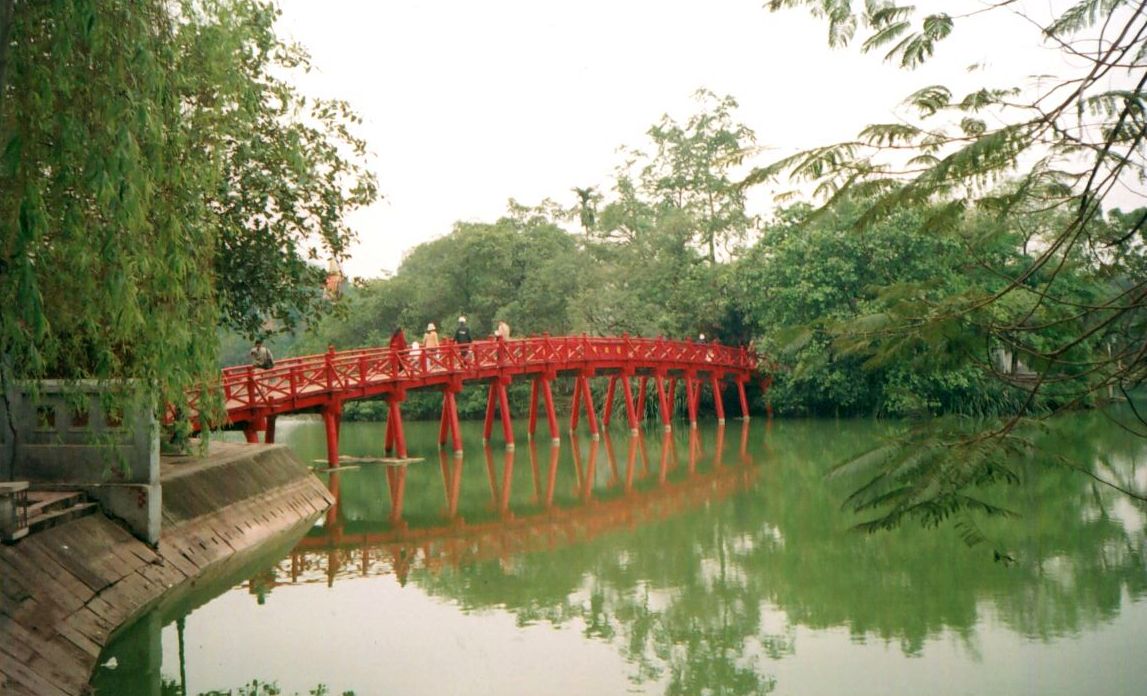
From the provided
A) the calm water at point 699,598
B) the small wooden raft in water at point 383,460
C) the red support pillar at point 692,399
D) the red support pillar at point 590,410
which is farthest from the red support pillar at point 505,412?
the red support pillar at point 692,399

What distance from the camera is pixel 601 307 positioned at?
124ft

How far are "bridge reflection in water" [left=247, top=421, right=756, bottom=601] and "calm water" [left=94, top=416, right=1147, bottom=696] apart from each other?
0.24 ft

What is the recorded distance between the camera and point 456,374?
2441cm

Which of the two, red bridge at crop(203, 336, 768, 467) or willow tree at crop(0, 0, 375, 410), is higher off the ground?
willow tree at crop(0, 0, 375, 410)

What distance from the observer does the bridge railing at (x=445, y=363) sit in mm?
19219

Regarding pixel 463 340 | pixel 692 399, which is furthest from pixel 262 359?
pixel 692 399

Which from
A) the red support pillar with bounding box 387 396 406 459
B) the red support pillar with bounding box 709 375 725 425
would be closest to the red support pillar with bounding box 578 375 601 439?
the red support pillar with bounding box 709 375 725 425

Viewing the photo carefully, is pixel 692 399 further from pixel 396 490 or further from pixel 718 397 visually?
pixel 396 490

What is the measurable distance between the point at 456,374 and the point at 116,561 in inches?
583

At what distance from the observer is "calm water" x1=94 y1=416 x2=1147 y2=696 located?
8.04 m

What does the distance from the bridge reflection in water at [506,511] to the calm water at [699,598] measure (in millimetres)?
74

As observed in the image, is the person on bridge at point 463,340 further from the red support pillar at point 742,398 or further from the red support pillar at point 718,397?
the red support pillar at point 742,398

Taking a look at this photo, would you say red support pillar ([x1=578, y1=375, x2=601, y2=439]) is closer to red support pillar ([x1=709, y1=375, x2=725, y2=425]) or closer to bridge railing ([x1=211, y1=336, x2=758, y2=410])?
bridge railing ([x1=211, y1=336, x2=758, y2=410])

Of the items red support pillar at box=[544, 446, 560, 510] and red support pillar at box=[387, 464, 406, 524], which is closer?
red support pillar at box=[387, 464, 406, 524]
